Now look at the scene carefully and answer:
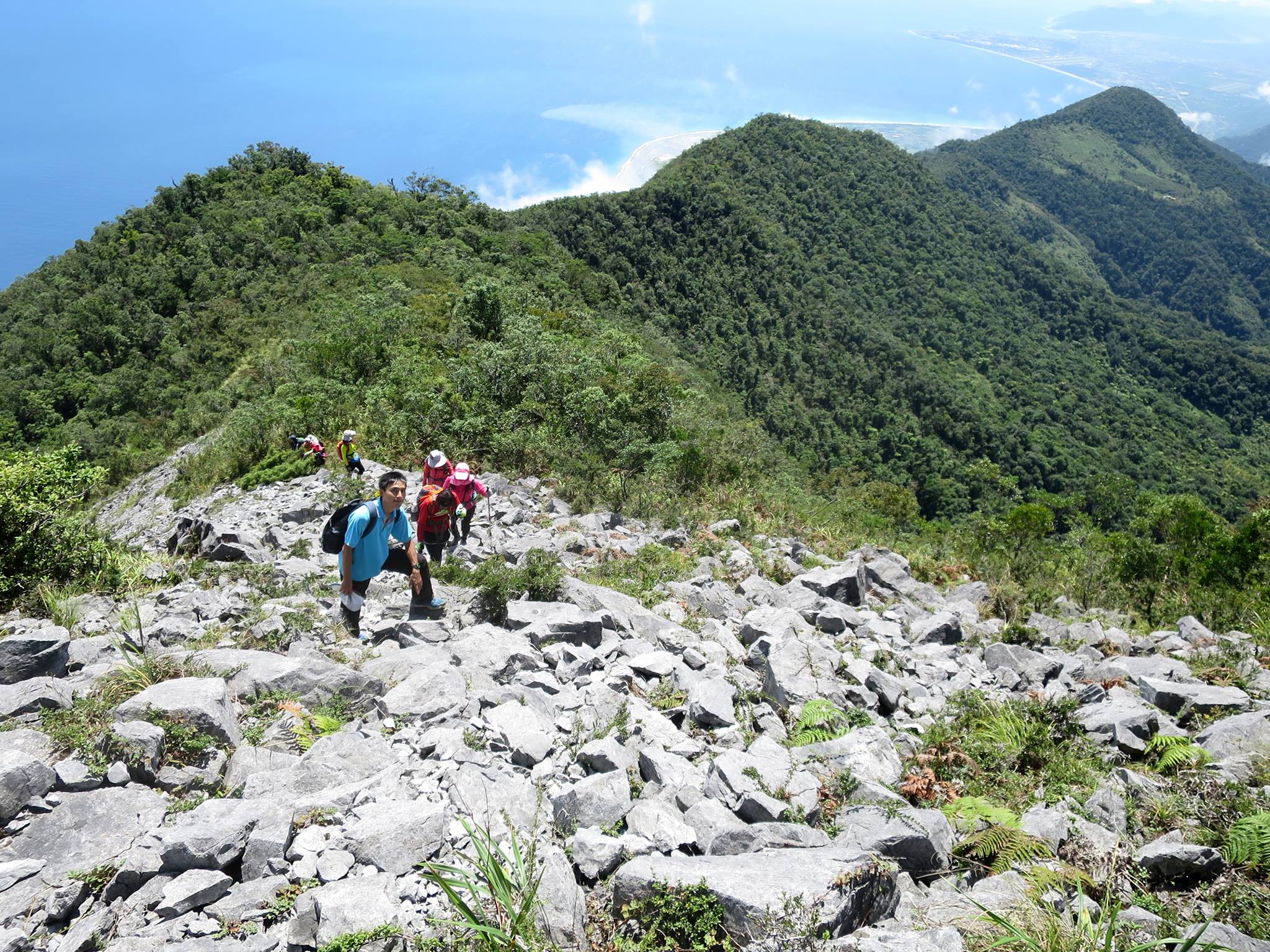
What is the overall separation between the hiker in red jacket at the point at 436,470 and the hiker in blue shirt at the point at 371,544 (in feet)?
5.60

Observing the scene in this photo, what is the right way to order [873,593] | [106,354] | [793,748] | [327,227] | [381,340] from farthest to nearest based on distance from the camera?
[327,227] → [106,354] → [381,340] → [873,593] → [793,748]

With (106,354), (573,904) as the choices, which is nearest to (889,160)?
(106,354)

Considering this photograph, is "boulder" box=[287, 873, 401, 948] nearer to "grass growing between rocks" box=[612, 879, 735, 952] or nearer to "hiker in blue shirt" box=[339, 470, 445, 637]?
"grass growing between rocks" box=[612, 879, 735, 952]

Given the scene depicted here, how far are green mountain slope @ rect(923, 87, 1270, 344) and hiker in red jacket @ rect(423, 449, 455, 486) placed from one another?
19420 centimetres

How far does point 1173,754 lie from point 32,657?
811 cm

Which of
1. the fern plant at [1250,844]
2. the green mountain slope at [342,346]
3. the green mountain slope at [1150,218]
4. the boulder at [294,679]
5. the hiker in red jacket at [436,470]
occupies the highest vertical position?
the green mountain slope at [1150,218]

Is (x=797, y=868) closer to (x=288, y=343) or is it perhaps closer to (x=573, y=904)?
(x=573, y=904)

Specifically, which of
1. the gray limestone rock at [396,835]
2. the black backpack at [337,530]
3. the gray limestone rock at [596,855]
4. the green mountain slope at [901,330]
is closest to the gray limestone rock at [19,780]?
the gray limestone rock at [396,835]

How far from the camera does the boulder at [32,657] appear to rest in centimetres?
441

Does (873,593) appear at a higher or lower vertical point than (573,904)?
lower

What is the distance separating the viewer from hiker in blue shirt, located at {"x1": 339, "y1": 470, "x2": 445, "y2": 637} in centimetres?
559

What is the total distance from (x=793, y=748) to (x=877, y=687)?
5.97 feet

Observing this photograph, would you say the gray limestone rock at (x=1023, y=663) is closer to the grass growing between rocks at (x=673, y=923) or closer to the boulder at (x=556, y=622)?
the boulder at (x=556, y=622)

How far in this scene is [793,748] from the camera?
4.84m
